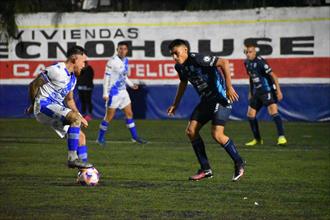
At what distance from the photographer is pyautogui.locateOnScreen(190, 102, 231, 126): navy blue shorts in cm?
1221

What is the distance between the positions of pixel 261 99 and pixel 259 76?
53 cm

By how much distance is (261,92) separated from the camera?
733 inches

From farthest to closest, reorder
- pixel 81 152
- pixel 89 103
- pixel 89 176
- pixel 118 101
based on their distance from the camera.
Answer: pixel 89 103 < pixel 118 101 < pixel 81 152 < pixel 89 176

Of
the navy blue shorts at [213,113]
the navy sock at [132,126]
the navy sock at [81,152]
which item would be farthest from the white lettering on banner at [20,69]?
the navy sock at [81,152]

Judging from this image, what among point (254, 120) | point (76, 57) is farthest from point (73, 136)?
point (254, 120)

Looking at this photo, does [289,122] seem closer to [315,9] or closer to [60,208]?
[315,9]

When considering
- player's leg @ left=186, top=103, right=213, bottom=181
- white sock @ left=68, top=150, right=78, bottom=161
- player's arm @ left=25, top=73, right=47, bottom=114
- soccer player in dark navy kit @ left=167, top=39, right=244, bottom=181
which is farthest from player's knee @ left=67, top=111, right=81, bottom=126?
player's leg @ left=186, top=103, right=213, bottom=181

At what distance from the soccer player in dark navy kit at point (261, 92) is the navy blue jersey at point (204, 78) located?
6111 mm

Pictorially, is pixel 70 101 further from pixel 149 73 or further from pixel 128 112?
pixel 149 73

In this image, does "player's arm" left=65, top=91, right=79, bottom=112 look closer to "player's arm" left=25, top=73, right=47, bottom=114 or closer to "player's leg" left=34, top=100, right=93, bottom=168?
"player's leg" left=34, top=100, right=93, bottom=168

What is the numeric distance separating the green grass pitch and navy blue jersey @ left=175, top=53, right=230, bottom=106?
4.04 ft

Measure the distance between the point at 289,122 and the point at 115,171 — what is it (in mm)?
12604

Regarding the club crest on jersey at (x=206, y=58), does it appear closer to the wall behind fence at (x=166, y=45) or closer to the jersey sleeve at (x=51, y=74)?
the jersey sleeve at (x=51, y=74)

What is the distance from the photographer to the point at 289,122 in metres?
25.2
